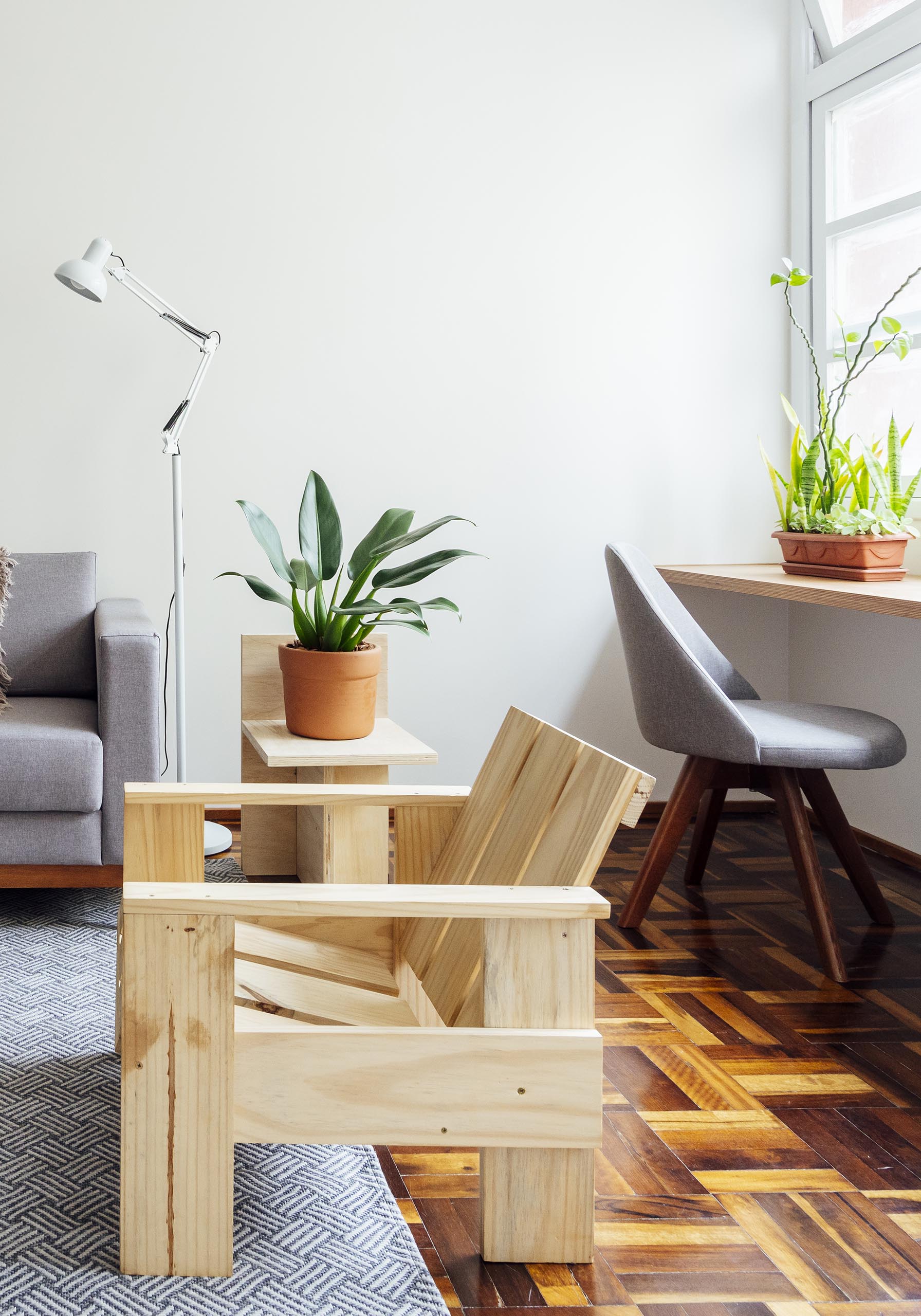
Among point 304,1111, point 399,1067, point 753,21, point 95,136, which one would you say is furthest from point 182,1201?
point 753,21

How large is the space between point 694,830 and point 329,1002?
168cm

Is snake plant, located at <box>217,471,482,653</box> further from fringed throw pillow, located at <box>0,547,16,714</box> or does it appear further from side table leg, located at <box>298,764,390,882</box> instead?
fringed throw pillow, located at <box>0,547,16,714</box>

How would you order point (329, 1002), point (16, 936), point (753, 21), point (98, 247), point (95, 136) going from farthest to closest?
point (753, 21)
point (95, 136)
point (98, 247)
point (16, 936)
point (329, 1002)

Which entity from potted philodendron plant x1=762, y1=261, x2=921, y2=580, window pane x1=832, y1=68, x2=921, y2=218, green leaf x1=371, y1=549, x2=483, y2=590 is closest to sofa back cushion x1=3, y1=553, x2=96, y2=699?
green leaf x1=371, y1=549, x2=483, y2=590

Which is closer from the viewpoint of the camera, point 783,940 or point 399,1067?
point 399,1067

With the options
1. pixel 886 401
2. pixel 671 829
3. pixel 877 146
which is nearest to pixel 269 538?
pixel 671 829

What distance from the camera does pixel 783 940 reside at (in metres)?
2.59

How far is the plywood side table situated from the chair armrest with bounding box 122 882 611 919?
67cm

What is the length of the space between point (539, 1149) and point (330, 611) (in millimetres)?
1310

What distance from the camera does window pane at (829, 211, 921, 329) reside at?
327 centimetres

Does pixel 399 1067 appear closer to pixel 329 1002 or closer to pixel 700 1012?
pixel 329 1002

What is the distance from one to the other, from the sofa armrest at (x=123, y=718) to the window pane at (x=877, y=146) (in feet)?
7.82

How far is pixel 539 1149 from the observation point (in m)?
1.35

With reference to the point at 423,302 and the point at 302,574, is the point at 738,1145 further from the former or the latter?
the point at 423,302
